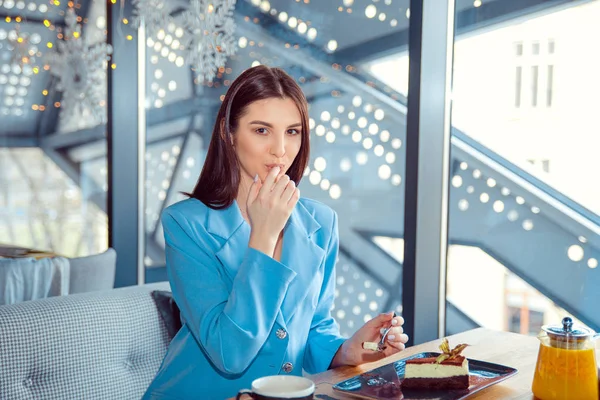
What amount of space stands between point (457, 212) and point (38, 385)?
1.37 meters

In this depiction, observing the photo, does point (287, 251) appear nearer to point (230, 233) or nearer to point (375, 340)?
point (230, 233)

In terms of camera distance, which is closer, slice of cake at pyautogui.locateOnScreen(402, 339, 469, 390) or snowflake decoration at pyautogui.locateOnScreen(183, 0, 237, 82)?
slice of cake at pyautogui.locateOnScreen(402, 339, 469, 390)

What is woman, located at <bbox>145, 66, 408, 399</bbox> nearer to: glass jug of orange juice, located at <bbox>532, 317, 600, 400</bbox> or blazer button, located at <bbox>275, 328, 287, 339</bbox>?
blazer button, located at <bbox>275, 328, 287, 339</bbox>

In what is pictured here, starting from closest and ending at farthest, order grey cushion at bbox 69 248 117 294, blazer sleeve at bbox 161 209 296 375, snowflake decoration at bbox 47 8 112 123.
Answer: blazer sleeve at bbox 161 209 296 375 → grey cushion at bbox 69 248 117 294 → snowflake decoration at bbox 47 8 112 123

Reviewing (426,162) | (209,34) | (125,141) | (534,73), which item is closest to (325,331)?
(426,162)

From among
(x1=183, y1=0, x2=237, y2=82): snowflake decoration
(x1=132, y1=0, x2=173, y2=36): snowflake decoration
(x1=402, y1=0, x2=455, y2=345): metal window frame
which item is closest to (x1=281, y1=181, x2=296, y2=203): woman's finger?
(x1=402, y1=0, x2=455, y2=345): metal window frame

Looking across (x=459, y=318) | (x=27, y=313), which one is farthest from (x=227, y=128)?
(x=459, y=318)

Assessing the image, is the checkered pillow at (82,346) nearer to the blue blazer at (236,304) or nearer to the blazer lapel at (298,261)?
the blue blazer at (236,304)

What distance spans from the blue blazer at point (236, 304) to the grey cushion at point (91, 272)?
1088mm

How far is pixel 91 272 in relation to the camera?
2.47 metres

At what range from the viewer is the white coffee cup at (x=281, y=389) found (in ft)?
2.94

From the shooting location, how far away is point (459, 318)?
7.52ft

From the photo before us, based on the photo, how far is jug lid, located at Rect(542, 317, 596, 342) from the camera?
1066 mm

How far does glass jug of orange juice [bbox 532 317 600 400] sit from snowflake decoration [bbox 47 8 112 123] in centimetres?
278
